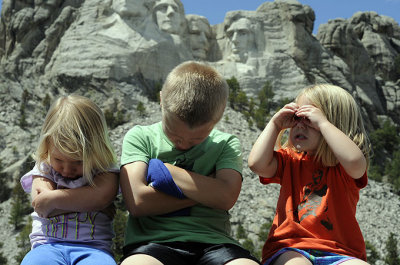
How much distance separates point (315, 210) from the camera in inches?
115

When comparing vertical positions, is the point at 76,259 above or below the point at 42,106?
above

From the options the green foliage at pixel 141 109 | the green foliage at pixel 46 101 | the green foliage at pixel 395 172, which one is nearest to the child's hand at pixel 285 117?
the green foliage at pixel 141 109

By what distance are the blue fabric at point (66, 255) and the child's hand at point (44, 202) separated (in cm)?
21

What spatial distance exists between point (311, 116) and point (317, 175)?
1.27ft

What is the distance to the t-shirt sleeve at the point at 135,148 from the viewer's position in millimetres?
2941

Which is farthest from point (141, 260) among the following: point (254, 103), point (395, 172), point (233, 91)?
point (395, 172)

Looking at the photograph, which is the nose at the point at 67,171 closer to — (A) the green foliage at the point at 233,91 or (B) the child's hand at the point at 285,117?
(B) the child's hand at the point at 285,117

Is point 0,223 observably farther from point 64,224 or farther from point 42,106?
point 64,224

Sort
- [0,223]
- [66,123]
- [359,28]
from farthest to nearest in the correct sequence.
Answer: [359,28] → [0,223] → [66,123]

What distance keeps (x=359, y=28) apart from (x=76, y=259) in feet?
122

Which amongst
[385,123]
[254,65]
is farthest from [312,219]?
[385,123]

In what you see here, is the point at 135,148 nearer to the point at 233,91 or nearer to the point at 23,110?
the point at 23,110

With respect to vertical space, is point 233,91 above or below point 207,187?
below

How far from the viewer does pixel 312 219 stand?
9.45 feet
